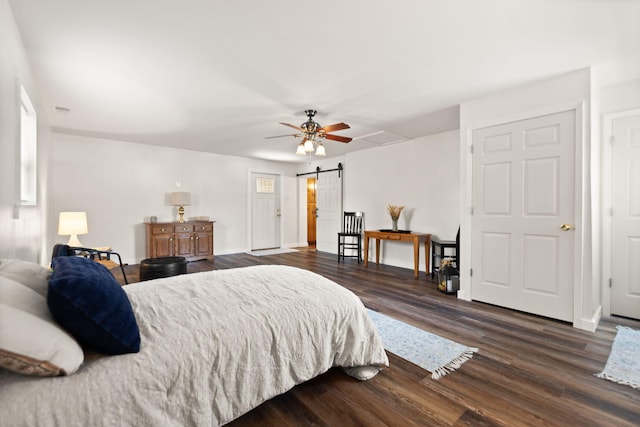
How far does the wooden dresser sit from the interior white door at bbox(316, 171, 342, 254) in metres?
2.63

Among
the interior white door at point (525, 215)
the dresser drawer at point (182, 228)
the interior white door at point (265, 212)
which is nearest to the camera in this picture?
the interior white door at point (525, 215)

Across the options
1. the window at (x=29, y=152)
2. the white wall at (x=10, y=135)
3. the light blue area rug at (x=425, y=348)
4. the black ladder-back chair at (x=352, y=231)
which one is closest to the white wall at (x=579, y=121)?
the light blue area rug at (x=425, y=348)

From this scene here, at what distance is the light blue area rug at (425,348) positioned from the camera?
2.04 m

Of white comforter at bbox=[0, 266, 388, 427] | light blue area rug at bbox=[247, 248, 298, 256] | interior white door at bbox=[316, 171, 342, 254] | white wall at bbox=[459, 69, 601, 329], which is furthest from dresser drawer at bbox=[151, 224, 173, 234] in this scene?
white wall at bbox=[459, 69, 601, 329]

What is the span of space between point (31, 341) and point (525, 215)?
147 inches

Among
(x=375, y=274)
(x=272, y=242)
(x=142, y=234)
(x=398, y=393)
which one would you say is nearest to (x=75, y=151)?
(x=142, y=234)

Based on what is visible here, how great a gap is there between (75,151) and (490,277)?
6.71 metres

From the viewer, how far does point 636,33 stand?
6.96ft

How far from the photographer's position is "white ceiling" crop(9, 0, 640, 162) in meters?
1.89

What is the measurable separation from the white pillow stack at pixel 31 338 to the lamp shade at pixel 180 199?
4870mm

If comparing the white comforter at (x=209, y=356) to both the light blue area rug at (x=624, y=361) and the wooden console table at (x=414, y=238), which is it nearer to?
the light blue area rug at (x=624, y=361)

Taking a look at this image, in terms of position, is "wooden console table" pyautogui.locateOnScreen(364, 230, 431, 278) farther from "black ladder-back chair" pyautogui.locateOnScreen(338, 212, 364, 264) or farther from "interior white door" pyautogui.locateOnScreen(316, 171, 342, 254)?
"interior white door" pyautogui.locateOnScreen(316, 171, 342, 254)

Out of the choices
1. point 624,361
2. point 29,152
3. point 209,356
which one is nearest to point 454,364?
point 624,361

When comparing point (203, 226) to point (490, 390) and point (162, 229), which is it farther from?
point (490, 390)
